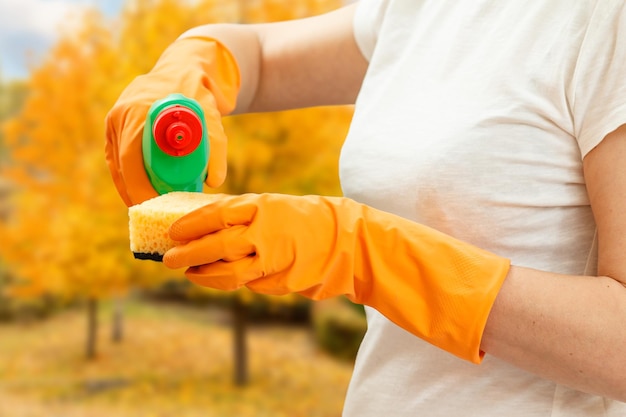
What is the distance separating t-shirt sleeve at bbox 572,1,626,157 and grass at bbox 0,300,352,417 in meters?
3.30

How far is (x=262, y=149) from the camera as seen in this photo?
9.90ft

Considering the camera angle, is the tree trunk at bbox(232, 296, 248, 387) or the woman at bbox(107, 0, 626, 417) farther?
the tree trunk at bbox(232, 296, 248, 387)

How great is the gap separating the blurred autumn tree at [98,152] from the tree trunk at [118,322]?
0.12 m

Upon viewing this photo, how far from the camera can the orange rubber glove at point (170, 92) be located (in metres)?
0.70

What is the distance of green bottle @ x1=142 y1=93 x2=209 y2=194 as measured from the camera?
25.0 inches

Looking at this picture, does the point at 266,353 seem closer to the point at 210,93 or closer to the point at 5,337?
the point at 5,337

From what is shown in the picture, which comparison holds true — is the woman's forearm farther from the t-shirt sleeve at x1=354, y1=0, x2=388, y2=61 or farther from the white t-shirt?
the t-shirt sleeve at x1=354, y1=0, x2=388, y2=61

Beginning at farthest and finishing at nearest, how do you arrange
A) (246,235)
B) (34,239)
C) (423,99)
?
(34,239) → (423,99) → (246,235)

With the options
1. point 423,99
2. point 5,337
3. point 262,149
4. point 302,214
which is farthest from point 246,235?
point 5,337

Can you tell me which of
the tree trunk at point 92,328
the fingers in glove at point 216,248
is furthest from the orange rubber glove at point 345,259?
the tree trunk at point 92,328

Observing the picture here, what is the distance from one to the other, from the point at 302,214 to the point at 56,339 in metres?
3.73

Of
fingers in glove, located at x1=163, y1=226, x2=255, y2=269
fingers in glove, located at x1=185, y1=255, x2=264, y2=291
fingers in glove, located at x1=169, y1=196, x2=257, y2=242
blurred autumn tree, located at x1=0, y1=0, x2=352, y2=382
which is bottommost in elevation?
blurred autumn tree, located at x1=0, y1=0, x2=352, y2=382

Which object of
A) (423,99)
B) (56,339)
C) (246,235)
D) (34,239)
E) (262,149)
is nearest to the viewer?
(246,235)

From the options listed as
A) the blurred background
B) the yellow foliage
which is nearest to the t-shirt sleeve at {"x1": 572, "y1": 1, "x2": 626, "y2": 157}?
the yellow foliage
